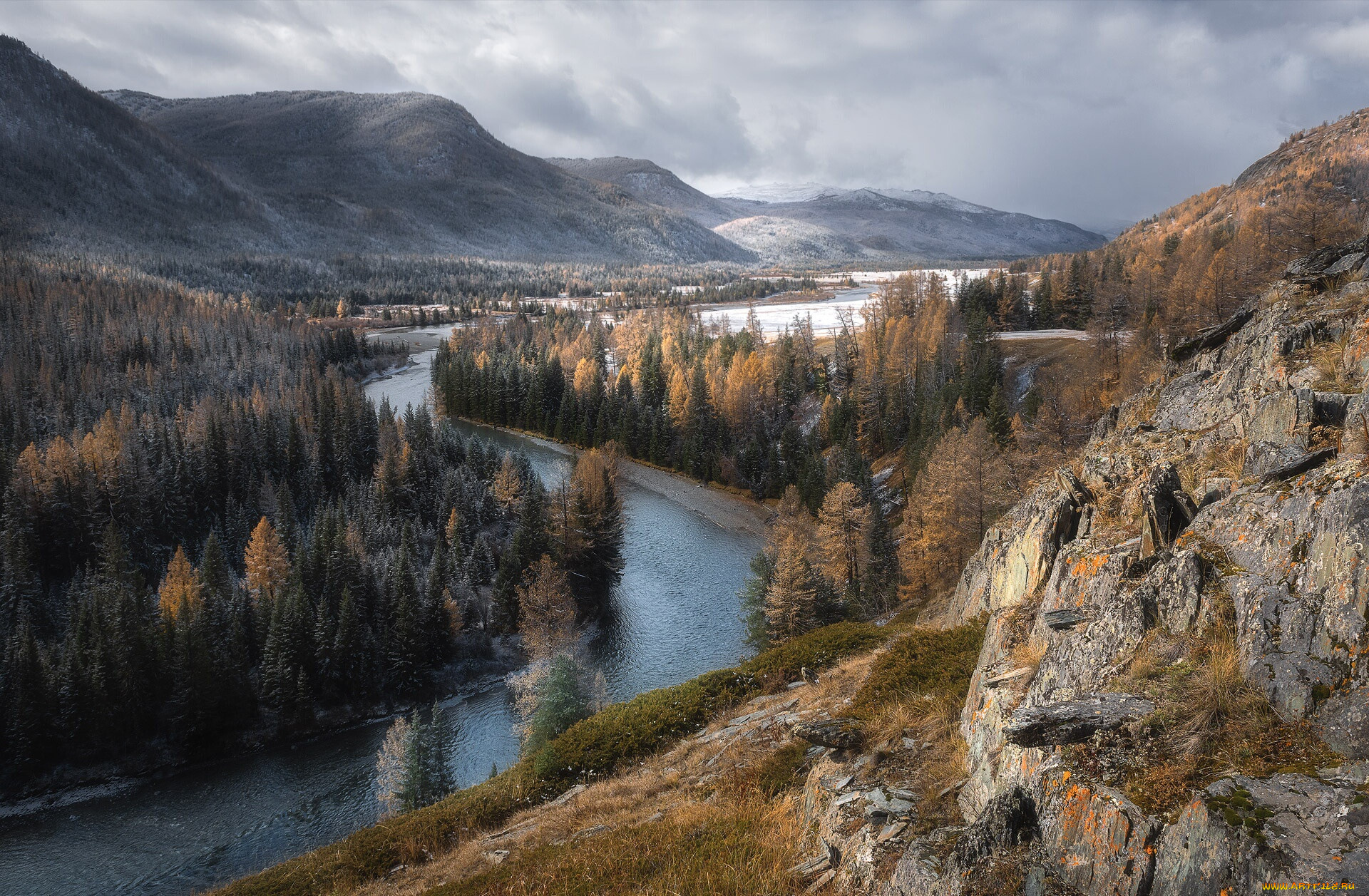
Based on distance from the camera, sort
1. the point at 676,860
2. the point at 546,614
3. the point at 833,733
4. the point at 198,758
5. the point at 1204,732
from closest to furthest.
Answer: the point at 1204,732 < the point at 676,860 < the point at 833,733 < the point at 198,758 < the point at 546,614

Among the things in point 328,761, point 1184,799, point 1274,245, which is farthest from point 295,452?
point 1274,245

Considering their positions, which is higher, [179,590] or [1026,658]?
[1026,658]

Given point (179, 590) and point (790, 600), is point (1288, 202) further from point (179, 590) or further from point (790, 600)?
point (179, 590)

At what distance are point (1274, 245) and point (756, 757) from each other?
72.7 m

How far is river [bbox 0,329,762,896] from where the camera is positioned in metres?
38.6

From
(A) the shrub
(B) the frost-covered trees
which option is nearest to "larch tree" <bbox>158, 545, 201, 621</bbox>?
(B) the frost-covered trees

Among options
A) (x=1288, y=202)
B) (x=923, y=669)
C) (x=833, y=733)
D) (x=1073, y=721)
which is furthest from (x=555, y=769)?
(x=1288, y=202)

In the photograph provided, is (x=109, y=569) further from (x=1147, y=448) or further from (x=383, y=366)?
(x=383, y=366)

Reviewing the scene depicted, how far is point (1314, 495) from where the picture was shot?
8891 mm

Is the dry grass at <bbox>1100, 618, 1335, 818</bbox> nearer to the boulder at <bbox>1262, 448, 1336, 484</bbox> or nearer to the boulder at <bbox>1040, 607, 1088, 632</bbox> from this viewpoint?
the boulder at <bbox>1040, 607, 1088, 632</bbox>

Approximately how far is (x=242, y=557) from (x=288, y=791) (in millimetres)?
39771

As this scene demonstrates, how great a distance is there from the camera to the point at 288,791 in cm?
4484

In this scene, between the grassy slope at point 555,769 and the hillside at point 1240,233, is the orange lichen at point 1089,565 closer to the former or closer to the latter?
the grassy slope at point 555,769

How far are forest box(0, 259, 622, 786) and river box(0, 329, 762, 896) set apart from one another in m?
3.54
